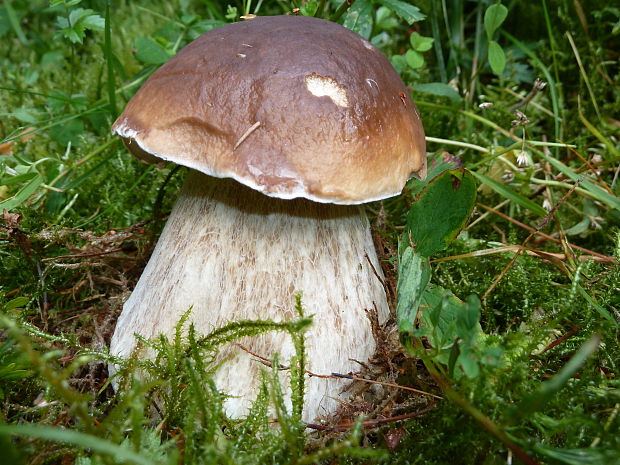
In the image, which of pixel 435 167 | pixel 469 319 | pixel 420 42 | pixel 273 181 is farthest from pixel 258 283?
pixel 420 42

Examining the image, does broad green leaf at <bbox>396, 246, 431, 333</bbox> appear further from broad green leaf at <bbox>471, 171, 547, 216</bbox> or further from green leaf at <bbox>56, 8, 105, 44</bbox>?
green leaf at <bbox>56, 8, 105, 44</bbox>

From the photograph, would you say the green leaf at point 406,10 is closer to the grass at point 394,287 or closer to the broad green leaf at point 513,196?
the grass at point 394,287

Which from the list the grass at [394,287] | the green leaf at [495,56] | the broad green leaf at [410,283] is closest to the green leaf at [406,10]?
the grass at [394,287]

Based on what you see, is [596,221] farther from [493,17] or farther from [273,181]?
[273,181]

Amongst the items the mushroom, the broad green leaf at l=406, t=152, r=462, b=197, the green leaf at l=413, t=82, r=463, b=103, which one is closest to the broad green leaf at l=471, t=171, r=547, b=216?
the broad green leaf at l=406, t=152, r=462, b=197

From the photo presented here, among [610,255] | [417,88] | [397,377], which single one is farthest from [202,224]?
[610,255]

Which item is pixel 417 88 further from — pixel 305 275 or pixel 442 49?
pixel 305 275
